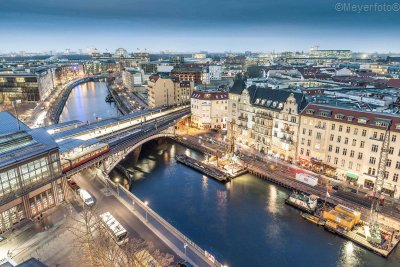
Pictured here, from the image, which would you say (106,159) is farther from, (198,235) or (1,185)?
(198,235)

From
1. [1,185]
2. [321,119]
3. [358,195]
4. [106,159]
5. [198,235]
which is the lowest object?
[198,235]

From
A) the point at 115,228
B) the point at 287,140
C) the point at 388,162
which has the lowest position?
the point at 115,228

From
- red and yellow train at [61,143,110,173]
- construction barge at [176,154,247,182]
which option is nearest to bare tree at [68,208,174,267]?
red and yellow train at [61,143,110,173]

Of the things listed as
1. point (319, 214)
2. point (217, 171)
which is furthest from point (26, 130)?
point (319, 214)

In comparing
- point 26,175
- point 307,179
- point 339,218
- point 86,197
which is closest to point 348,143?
point 307,179

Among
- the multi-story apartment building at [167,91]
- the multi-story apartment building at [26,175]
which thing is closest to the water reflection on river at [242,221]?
the multi-story apartment building at [26,175]

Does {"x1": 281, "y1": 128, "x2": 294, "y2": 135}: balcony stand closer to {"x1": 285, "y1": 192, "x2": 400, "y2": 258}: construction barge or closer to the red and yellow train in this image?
{"x1": 285, "y1": 192, "x2": 400, "y2": 258}: construction barge

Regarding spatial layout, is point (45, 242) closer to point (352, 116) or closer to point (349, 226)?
point (349, 226)

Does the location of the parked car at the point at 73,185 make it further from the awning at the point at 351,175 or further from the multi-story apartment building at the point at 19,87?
the multi-story apartment building at the point at 19,87
